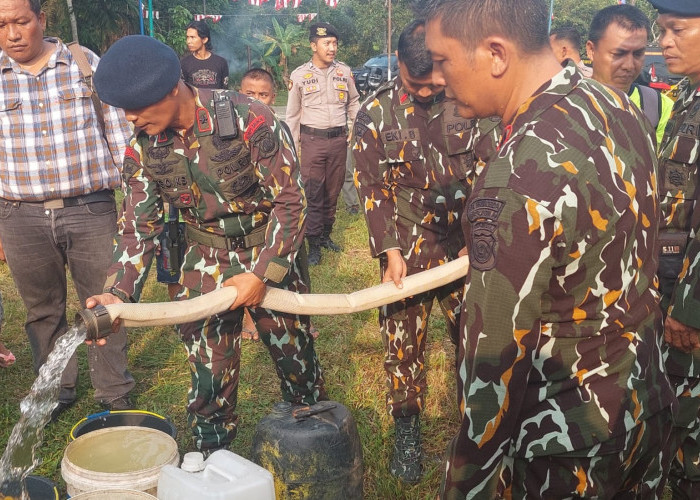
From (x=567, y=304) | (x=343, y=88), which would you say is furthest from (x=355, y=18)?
(x=567, y=304)

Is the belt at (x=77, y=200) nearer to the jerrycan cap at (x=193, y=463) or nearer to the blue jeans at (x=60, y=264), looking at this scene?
the blue jeans at (x=60, y=264)

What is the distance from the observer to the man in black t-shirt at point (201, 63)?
847 centimetres

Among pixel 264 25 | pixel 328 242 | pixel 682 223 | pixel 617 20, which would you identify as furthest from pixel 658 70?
pixel 264 25

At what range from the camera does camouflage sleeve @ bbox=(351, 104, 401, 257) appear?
3.54 m

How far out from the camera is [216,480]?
2207 mm

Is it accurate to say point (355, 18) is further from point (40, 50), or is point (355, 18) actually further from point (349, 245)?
point (40, 50)

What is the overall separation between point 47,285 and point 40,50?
1324 millimetres

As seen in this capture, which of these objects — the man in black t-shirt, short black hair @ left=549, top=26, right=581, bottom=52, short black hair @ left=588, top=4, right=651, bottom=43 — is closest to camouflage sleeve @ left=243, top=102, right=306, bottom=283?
short black hair @ left=588, top=4, right=651, bottom=43

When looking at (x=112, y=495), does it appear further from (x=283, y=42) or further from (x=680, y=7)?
(x=283, y=42)

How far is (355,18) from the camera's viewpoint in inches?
1615

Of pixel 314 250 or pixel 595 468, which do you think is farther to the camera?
pixel 314 250

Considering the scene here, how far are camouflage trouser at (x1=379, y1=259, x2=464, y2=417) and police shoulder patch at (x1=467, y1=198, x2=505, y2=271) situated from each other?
6.39 ft

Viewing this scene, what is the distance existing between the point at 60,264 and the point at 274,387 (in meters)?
1.59

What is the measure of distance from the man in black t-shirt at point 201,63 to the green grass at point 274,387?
316 centimetres
